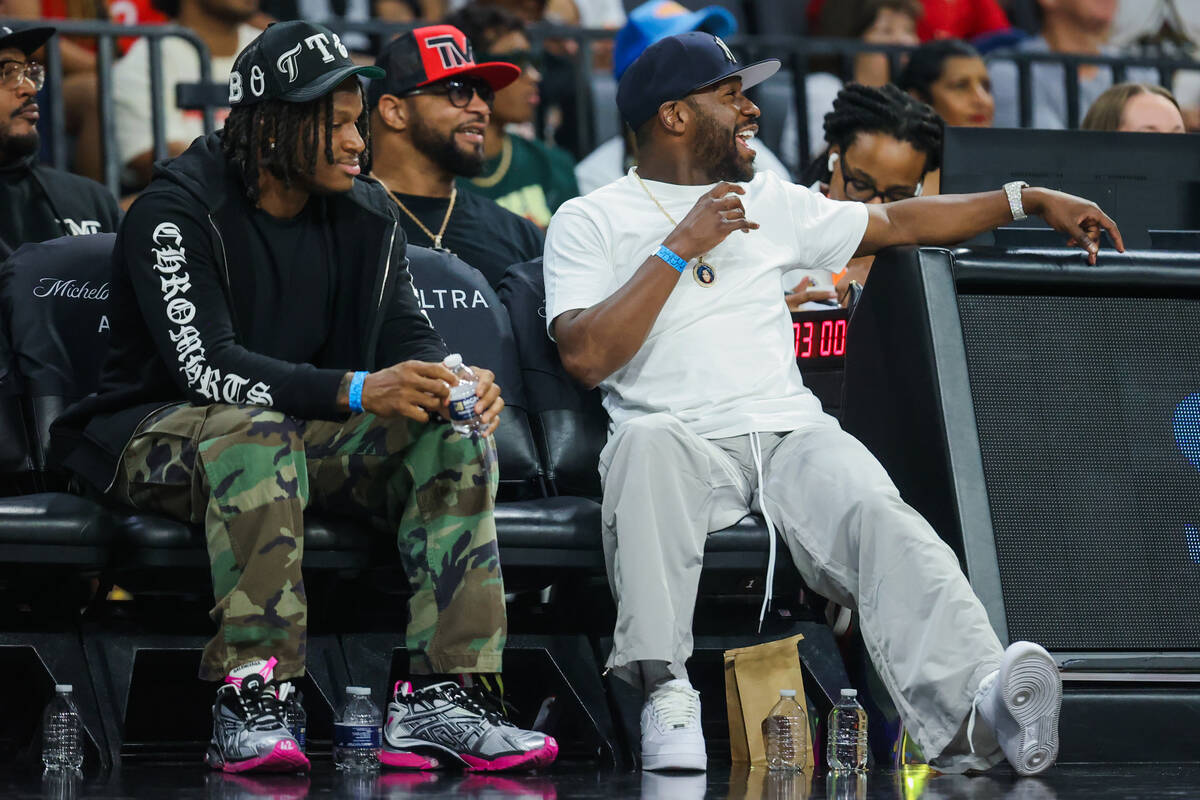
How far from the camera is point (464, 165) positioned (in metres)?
4.80

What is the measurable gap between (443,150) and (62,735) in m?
2.30

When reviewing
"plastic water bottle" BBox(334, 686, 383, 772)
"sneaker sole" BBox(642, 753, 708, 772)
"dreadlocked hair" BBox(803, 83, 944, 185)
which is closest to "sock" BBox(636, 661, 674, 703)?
"sneaker sole" BBox(642, 753, 708, 772)

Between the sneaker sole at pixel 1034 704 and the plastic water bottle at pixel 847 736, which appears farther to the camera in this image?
the plastic water bottle at pixel 847 736

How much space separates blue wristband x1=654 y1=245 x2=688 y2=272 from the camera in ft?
11.6

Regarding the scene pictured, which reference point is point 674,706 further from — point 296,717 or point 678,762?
point 296,717

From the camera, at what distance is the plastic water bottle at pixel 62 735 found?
9.73ft

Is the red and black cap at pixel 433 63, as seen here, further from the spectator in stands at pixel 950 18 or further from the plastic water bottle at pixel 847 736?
the spectator in stands at pixel 950 18

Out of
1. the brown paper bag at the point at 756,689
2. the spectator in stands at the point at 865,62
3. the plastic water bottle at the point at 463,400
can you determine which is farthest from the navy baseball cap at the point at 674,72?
the spectator in stands at the point at 865,62

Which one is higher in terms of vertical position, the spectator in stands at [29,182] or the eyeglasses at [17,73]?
the eyeglasses at [17,73]

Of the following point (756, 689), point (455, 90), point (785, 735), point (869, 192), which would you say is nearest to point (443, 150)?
point (455, 90)

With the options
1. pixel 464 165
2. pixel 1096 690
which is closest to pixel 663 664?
pixel 1096 690

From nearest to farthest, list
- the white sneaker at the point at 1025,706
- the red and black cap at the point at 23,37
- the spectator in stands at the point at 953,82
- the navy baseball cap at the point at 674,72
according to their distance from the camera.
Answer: the white sneaker at the point at 1025,706 < the navy baseball cap at the point at 674,72 < the red and black cap at the point at 23,37 < the spectator in stands at the point at 953,82

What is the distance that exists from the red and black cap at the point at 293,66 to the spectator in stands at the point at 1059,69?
4276 millimetres

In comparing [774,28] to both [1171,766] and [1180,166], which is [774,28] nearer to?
[1180,166]
